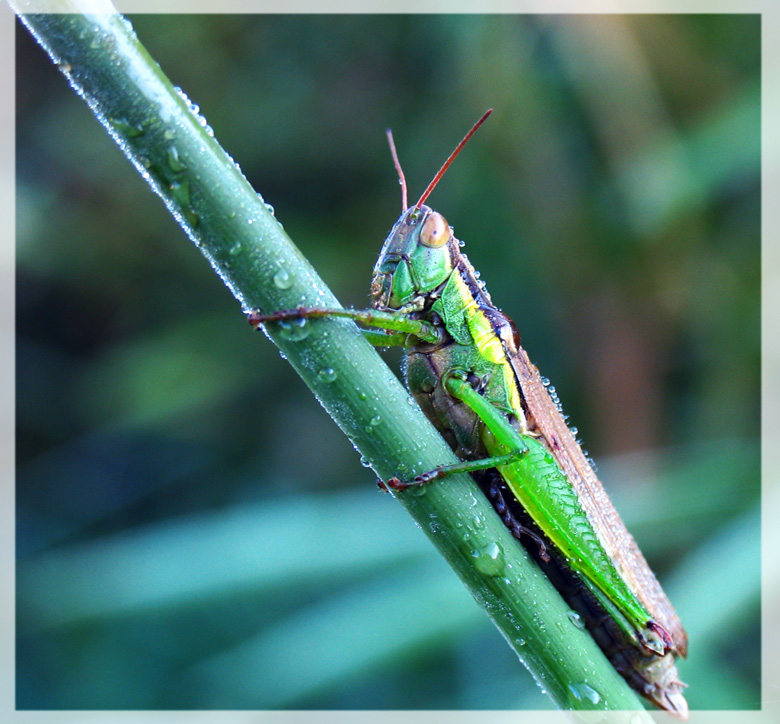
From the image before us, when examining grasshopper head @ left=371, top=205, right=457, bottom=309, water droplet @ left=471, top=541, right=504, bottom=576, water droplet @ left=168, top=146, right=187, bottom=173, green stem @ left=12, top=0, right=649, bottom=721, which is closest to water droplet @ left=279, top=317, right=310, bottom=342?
→ green stem @ left=12, top=0, right=649, bottom=721

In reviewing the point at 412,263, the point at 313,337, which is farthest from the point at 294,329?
the point at 412,263

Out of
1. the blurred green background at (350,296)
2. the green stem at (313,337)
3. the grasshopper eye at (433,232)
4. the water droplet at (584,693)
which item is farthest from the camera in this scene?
the blurred green background at (350,296)

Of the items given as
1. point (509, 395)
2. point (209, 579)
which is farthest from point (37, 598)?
point (509, 395)

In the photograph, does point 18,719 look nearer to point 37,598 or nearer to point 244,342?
point 37,598

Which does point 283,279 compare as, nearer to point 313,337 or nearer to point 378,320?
point 313,337

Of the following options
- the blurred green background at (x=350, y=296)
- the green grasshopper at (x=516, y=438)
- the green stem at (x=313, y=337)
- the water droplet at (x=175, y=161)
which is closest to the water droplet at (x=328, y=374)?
the green stem at (x=313, y=337)

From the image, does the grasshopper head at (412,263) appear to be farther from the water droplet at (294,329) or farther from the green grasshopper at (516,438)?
the water droplet at (294,329)
